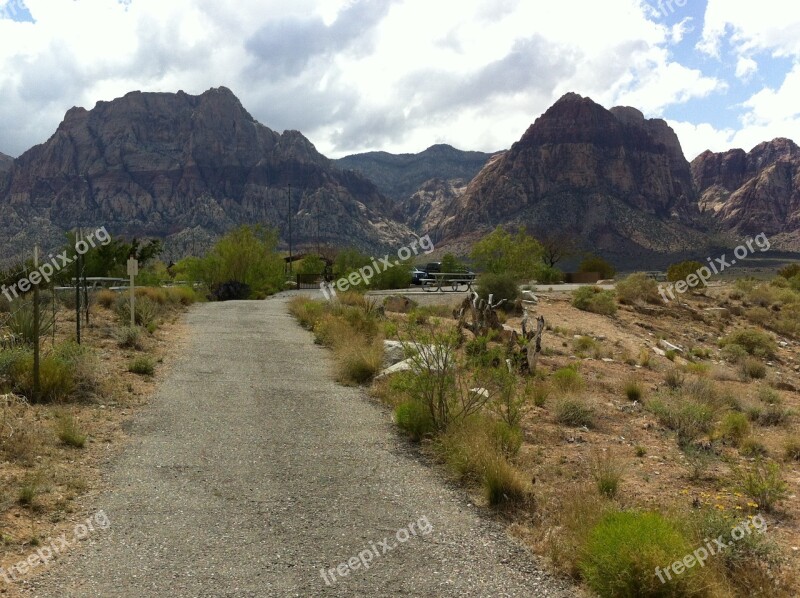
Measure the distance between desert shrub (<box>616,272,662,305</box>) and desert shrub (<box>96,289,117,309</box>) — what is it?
81.3ft

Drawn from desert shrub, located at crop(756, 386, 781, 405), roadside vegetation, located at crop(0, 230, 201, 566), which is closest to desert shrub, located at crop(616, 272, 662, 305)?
desert shrub, located at crop(756, 386, 781, 405)

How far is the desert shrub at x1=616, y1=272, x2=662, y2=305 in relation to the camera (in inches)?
1481

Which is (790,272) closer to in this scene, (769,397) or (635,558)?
(769,397)

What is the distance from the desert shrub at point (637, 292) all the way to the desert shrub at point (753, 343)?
32.2 ft

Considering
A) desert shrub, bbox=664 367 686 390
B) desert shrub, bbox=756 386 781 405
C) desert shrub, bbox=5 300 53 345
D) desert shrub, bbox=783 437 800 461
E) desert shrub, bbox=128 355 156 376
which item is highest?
desert shrub, bbox=5 300 53 345

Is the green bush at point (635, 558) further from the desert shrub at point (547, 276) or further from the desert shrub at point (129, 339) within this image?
the desert shrub at point (547, 276)

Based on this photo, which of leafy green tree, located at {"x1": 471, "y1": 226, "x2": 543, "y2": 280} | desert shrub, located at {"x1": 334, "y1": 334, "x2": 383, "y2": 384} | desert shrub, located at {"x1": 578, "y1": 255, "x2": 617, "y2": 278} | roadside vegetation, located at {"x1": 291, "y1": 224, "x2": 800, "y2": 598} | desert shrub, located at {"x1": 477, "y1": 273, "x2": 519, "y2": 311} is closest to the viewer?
roadside vegetation, located at {"x1": 291, "y1": 224, "x2": 800, "y2": 598}

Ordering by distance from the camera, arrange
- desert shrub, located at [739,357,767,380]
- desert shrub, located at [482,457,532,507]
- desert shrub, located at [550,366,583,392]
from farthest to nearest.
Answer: desert shrub, located at [739,357,767,380] < desert shrub, located at [550,366,583,392] < desert shrub, located at [482,457,532,507]

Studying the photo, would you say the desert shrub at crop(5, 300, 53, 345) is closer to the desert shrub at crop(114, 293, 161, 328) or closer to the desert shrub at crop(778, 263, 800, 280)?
the desert shrub at crop(114, 293, 161, 328)

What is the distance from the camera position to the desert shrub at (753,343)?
25.9m

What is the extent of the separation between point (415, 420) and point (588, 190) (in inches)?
5448

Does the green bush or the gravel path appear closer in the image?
the green bush

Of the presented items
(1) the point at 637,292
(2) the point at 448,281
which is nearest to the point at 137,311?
(2) the point at 448,281

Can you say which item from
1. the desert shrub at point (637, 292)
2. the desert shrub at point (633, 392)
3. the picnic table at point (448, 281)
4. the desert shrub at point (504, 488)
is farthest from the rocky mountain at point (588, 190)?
the desert shrub at point (504, 488)
